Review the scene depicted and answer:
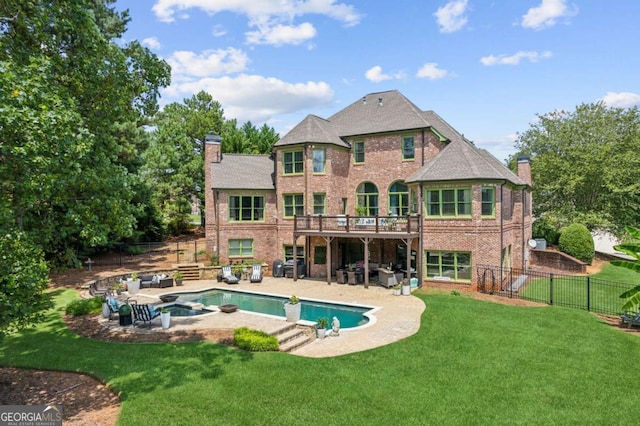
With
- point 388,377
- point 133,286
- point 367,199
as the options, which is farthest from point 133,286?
point 388,377

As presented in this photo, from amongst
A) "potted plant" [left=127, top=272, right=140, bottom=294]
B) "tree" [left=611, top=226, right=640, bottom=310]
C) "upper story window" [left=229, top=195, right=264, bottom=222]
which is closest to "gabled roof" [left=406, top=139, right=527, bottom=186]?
"tree" [left=611, top=226, right=640, bottom=310]

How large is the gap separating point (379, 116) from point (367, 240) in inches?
394

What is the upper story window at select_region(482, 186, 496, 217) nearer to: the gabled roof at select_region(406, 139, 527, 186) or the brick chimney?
the gabled roof at select_region(406, 139, 527, 186)

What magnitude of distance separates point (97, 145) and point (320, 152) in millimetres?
15969

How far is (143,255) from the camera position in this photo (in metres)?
30.7

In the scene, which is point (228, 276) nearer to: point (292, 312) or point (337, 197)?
Result: point (337, 197)

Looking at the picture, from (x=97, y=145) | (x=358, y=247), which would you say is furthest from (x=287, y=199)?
(x=97, y=145)

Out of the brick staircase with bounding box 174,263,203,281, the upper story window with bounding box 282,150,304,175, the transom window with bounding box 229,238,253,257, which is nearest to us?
the brick staircase with bounding box 174,263,203,281

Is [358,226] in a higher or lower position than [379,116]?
lower

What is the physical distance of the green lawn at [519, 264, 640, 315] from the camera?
54.7 feet

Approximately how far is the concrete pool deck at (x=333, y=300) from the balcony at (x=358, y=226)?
3091 mm

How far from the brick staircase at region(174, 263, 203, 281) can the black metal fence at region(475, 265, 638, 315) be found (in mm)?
17002

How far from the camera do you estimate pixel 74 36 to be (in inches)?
376

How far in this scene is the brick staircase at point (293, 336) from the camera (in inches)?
478
